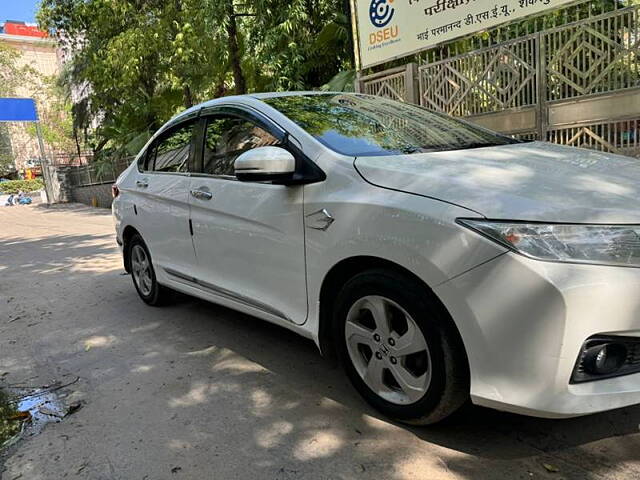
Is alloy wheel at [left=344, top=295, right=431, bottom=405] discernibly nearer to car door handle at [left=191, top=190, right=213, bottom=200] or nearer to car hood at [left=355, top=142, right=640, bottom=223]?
car hood at [left=355, top=142, right=640, bottom=223]

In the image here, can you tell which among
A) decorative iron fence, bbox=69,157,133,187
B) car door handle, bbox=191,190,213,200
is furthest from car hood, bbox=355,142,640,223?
decorative iron fence, bbox=69,157,133,187

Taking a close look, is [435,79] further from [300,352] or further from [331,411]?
[331,411]

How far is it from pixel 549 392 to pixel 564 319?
0.30m

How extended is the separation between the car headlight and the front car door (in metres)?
1.17

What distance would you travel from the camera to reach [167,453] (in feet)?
8.60

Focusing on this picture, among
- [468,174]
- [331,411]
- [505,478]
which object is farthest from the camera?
[331,411]

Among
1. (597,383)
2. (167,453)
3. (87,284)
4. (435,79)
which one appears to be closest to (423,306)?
(597,383)

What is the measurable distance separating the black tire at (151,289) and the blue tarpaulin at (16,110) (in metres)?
22.6

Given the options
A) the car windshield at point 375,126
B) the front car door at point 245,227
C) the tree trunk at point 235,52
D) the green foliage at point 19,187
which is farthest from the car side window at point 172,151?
Answer: the green foliage at point 19,187

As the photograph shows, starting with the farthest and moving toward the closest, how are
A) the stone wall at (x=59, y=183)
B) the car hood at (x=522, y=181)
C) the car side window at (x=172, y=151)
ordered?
1. the stone wall at (x=59, y=183)
2. the car side window at (x=172, y=151)
3. the car hood at (x=522, y=181)

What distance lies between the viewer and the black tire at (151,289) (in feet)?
15.7

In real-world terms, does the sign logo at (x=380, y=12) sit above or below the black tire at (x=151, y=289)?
above

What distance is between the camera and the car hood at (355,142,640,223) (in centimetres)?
210

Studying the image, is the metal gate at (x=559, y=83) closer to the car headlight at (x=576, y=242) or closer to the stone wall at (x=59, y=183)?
the car headlight at (x=576, y=242)
